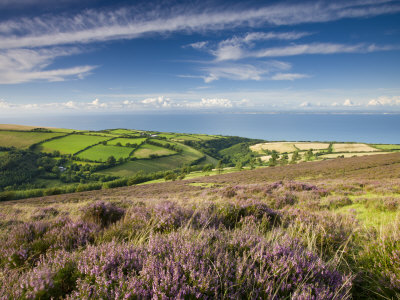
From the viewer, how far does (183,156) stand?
118500 mm

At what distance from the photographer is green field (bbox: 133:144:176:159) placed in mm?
107906

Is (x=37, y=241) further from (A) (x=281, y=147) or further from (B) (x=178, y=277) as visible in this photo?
(A) (x=281, y=147)

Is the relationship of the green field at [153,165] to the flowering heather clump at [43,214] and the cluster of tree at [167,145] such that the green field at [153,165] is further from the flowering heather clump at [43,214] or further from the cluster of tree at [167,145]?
the flowering heather clump at [43,214]

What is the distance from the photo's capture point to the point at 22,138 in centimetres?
11994

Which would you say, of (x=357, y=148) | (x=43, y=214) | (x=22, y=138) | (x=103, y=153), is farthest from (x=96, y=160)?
(x=357, y=148)

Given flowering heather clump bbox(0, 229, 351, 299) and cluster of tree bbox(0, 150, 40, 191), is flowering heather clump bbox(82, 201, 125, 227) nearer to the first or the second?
flowering heather clump bbox(0, 229, 351, 299)

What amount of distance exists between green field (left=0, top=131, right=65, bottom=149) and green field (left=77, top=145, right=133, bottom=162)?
4417 centimetres

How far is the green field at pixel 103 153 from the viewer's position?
322 ft

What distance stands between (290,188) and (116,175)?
8806 centimetres

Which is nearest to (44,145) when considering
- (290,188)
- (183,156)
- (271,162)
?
(183,156)

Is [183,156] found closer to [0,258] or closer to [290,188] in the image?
[290,188]

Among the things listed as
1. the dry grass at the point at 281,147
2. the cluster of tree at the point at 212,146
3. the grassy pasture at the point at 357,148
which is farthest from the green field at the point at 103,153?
the grassy pasture at the point at 357,148

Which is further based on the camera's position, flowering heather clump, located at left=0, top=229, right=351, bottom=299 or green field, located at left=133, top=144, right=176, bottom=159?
green field, located at left=133, top=144, right=176, bottom=159

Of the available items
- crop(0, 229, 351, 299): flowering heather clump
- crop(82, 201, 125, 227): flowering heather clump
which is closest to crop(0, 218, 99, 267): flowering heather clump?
crop(0, 229, 351, 299): flowering heather clump
